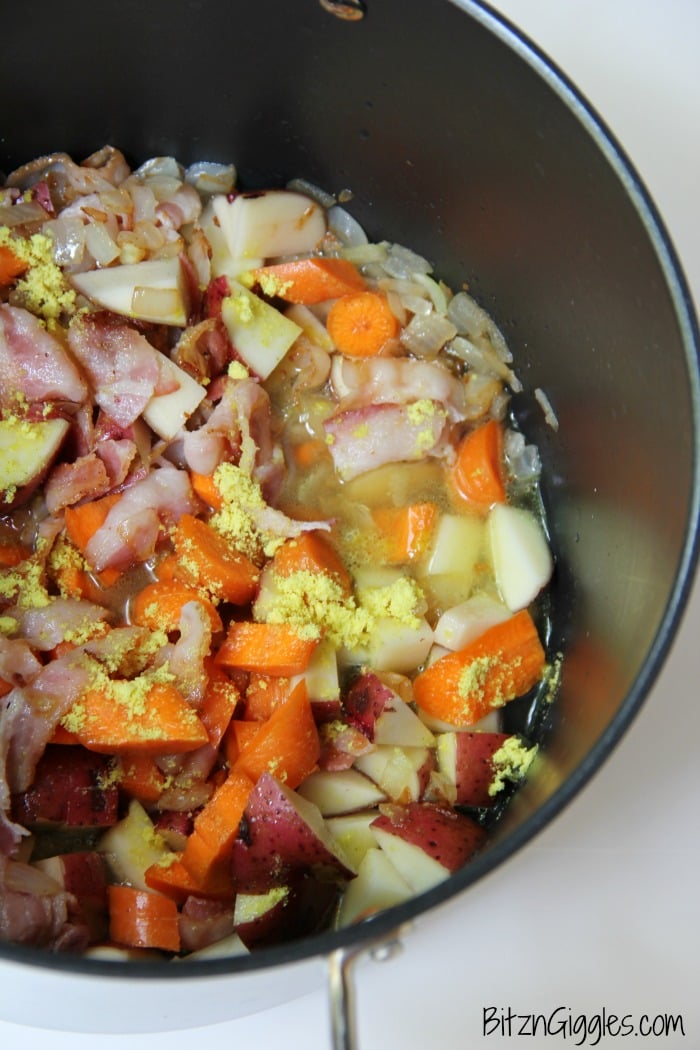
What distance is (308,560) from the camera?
1.81 meters

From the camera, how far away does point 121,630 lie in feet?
5.72

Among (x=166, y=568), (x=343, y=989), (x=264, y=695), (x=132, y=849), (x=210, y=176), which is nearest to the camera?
(x=343, y=989)

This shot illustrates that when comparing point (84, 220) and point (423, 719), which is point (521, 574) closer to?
point (423, 719)

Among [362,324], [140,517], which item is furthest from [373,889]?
[362,324]

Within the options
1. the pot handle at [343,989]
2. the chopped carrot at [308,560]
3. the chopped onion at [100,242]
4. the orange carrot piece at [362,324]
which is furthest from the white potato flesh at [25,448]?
the pot handle at [343,989]

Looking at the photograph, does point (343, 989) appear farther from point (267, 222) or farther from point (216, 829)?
point (267, 222)

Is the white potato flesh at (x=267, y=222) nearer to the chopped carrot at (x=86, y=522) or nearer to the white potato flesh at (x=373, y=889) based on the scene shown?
the chopped carrot at (x=86, y=522)

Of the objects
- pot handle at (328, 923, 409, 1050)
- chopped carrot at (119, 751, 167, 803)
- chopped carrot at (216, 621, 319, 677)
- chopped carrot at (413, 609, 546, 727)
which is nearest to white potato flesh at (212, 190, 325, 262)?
chopped carrot at (216, 621, 319, 677)

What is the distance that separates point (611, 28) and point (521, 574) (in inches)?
45.5

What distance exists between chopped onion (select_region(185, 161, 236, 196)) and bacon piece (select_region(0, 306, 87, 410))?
499 mm

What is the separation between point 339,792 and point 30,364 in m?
1.00

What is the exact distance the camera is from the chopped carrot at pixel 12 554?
1840mm

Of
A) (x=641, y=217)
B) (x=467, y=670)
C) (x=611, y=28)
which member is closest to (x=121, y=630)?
(x=467, y=670)

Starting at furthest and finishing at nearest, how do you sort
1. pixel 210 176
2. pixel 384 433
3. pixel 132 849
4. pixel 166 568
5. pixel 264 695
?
pixel 210 176 < pixel 384 433 < pixel 166 568 < pixel 264 695 < pixel 132 849
